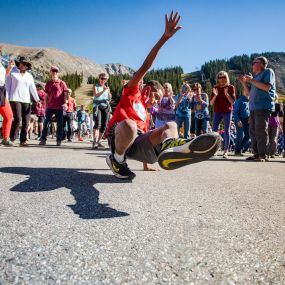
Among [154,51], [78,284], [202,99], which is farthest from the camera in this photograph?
[202,99]

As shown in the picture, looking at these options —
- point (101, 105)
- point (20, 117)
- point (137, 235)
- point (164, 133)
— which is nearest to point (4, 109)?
point (20, 117)

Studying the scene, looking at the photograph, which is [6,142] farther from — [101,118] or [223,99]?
[223,99]

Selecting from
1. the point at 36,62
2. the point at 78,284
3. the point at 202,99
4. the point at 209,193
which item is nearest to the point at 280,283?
the point at 78,284

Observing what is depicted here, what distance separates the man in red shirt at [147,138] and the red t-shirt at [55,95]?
181 inches

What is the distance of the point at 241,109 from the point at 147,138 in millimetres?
5538

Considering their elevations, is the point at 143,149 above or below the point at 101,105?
below

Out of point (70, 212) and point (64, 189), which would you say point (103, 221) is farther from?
point (64, 189)

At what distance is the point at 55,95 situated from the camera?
7.41 m

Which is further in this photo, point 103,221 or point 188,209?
point 188,209

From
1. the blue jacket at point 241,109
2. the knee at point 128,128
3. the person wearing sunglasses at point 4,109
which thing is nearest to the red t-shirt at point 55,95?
the person wearing sunglasses at point 4,109

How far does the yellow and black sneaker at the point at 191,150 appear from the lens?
2021mm

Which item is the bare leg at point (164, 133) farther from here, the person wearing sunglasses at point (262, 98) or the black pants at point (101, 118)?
the black pants at point (101, 118)

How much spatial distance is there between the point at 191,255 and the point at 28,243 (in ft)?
2.07

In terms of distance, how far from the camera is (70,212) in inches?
65.1
